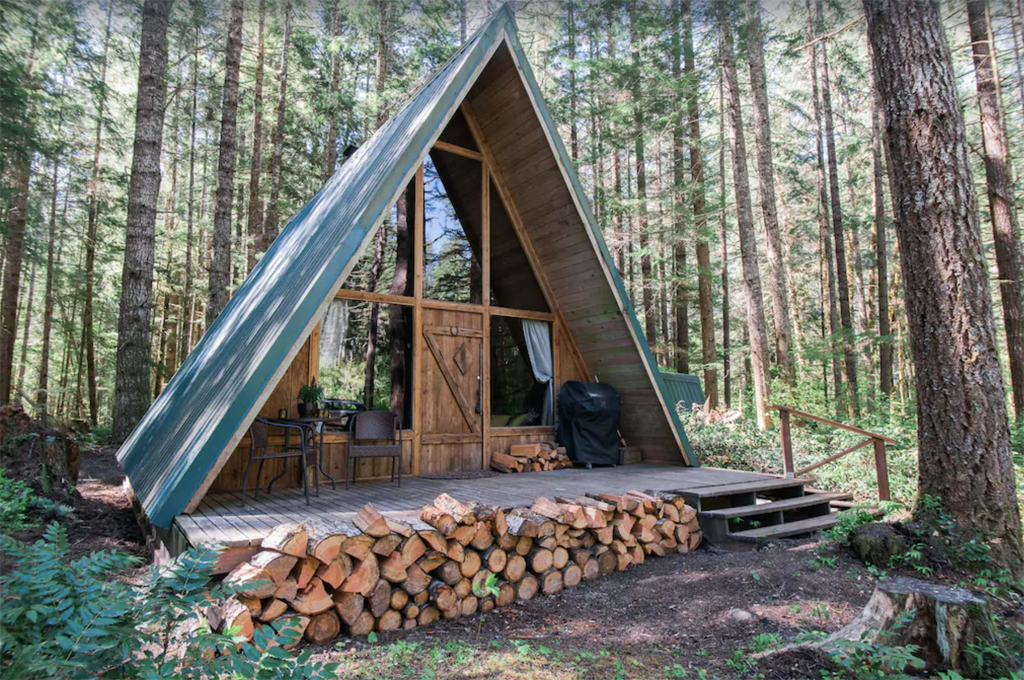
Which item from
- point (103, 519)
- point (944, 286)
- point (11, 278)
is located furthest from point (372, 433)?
point (11, 278)

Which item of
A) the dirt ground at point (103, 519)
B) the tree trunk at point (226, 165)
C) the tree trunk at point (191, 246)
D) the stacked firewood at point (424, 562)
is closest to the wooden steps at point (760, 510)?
the stacked firewood at point (424, 562)

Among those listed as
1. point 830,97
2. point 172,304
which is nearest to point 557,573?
point 830,97

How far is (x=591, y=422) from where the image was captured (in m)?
7.35

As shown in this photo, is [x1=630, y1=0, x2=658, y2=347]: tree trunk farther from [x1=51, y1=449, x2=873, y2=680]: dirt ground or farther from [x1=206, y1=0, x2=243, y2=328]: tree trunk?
[x1=51, y1=449, x2=873, y2=680]: dirt ground

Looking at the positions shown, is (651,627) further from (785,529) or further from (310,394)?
(310,394)

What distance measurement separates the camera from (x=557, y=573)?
414cm

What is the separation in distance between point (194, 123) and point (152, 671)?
775 inches

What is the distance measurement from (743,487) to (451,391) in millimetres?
3322

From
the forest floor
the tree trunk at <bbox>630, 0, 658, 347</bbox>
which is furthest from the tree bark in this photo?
the forest floor

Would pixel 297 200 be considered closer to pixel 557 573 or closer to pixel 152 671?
pixel 557 573

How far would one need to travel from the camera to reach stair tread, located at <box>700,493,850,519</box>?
5.22m

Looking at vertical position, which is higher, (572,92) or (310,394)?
(572,92)

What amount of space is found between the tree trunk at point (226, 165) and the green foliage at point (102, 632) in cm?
932

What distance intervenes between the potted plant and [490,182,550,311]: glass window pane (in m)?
2.51
